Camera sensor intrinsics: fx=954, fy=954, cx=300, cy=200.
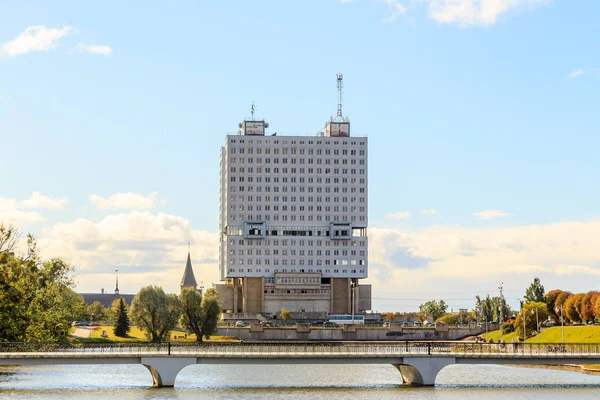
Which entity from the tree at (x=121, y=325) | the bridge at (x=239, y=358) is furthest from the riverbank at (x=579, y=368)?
the tree at (x=121, y=325)

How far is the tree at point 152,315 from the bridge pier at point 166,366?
225 feet

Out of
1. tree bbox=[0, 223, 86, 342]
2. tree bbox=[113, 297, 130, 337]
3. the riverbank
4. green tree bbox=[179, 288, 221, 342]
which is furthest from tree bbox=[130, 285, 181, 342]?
the riverbank

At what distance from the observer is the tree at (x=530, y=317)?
469 ft

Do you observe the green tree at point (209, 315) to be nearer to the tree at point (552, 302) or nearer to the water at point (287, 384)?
the water at point (287, 384)

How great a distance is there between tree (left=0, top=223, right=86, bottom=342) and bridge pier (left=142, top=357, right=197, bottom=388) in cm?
1225

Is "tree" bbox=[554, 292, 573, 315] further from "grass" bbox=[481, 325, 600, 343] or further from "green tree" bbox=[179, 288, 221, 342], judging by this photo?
"green tree" bbox=[179, 288, 221, 342]

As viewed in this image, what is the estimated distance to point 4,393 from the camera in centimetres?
7562

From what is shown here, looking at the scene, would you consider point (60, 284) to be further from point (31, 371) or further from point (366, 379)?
point (366, 379)

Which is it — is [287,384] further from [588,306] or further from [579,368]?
[588,306]

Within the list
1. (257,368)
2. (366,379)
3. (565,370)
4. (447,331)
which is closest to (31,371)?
(257,368)

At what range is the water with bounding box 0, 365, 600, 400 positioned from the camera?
76312 millimetres

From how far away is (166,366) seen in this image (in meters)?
81.1

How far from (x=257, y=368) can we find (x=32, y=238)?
33.2 m

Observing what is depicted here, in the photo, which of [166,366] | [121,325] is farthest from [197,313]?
[166,366]
